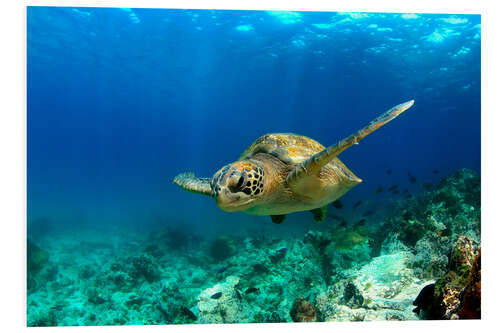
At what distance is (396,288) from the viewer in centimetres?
308

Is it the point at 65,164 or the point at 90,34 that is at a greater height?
the point at 90,34

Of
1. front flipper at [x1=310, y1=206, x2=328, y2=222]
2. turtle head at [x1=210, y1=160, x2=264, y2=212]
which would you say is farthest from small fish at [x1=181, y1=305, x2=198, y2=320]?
turtle head at [x1=210, y1=160, x2=264, y2=212]

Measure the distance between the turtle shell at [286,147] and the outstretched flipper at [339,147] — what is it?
1.45ft

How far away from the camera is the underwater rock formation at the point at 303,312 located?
3.37 meters

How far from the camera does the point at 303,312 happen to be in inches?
134

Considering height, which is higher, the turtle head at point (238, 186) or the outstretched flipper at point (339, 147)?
the outstretched flipper at point (339, 147)

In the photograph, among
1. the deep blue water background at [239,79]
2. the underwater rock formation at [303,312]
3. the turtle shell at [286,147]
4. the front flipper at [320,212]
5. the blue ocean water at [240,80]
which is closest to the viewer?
the turtle shell at [286,147]

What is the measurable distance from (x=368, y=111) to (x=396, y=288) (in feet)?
98.1

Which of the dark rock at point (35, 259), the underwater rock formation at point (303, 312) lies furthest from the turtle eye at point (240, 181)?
the dark rock at point (35, 259)

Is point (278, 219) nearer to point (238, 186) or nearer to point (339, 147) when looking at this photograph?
point (238, 186)

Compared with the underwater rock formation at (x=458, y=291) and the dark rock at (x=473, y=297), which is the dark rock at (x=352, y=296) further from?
the dark rock at (x=473, y=297)
